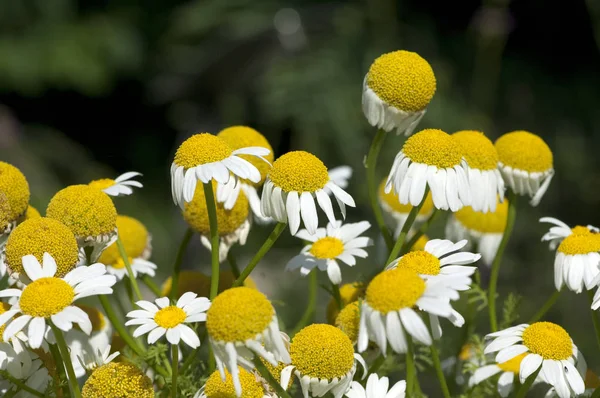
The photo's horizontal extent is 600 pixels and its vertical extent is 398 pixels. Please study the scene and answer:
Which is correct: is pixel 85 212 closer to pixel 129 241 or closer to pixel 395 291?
pixel 129 241

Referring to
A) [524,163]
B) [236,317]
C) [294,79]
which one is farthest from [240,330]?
[294,79]

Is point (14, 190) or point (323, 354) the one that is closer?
point (323, 354)

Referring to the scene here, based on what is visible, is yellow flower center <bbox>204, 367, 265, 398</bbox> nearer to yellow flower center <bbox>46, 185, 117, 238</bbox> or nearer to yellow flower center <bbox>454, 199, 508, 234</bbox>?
yellow flower center <bbox>46, 185, 117, 238</bbox>

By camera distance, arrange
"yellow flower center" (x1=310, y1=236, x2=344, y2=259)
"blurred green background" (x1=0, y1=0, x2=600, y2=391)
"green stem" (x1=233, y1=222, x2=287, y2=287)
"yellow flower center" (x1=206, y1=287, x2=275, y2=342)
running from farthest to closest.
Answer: "blurred green background" (x1=0, y1=0, x2=600, y2=391)
"yellow flower center" (x1=310, y1=236, x2=344, y2=259)
"green stem" (x1=233, y1=222, x2=287, y2=287)
"yellow flower center" (x1=206, y1=287, x2=275, y2=342)

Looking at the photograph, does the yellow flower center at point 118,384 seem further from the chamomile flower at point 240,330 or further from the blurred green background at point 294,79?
the blurred green background at point 294,79

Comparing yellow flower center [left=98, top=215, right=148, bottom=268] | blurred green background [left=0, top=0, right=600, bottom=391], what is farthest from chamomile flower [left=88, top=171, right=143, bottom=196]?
blurred green background [left=0, top=0, right=600, bottom=391]

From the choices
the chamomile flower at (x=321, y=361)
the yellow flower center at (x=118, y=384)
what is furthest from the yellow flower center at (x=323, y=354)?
the yellow flower center at (x=118, y=384)
